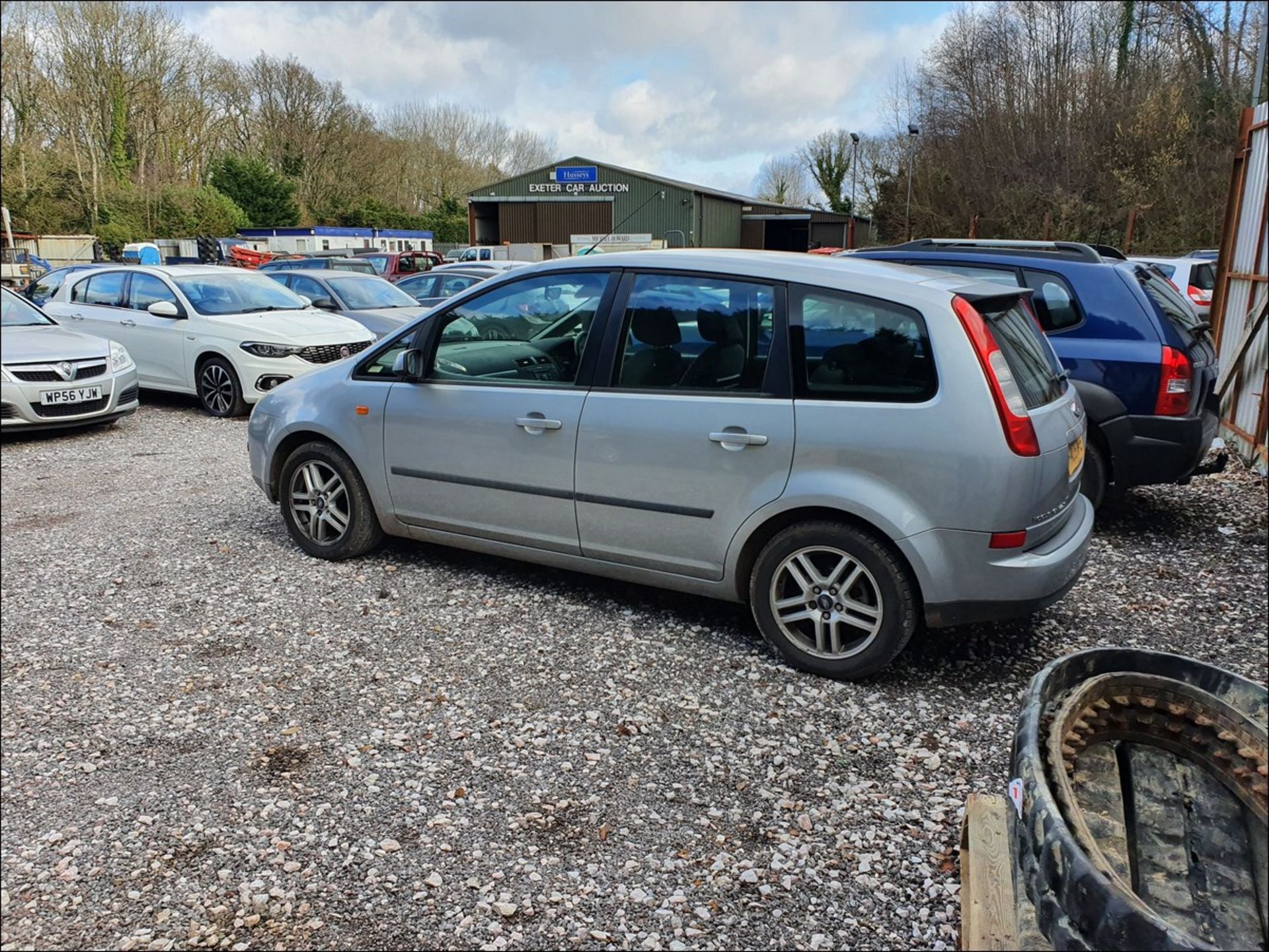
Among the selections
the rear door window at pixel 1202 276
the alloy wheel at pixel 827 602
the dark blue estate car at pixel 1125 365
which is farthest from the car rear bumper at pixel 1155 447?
the rear door window at pixel 1202 276

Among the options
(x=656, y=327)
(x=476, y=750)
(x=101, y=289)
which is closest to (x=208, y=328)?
(x=101, y=289)

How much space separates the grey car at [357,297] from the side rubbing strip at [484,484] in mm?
7643

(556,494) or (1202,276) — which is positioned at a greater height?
(1202,276)

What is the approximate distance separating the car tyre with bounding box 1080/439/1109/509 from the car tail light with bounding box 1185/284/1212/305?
9038 mm

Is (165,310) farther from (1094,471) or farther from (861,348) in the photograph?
A: (1094,471)

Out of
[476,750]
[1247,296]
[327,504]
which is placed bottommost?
[476,750]

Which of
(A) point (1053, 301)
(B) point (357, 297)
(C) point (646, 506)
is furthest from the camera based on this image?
(B) point (357, 297)

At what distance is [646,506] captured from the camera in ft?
13.1

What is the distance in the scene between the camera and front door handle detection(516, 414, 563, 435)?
4.16 meters

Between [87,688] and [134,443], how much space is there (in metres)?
5.48

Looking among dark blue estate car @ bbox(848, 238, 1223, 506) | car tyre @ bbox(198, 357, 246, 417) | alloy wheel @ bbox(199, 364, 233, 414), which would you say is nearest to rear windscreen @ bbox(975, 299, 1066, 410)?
dark blue estate car @ bbox(848, 238, 1223, 506)

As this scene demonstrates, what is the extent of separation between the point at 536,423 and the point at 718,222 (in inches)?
1491


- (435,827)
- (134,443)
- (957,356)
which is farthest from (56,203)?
(957,356)

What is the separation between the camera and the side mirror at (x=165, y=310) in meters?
10.0
